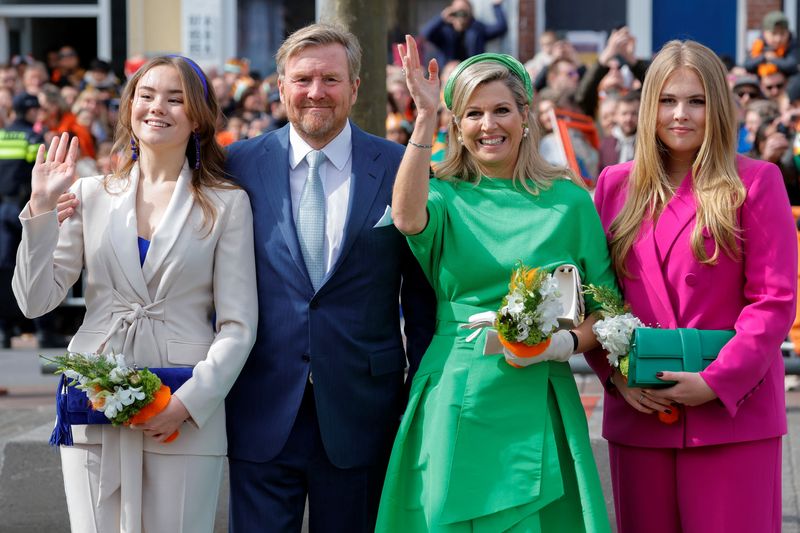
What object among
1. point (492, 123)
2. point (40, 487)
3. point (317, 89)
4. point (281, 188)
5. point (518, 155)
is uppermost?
point (317, 89)

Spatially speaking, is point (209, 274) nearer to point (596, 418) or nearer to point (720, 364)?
point (720, 364)

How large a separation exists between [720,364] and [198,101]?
187 cm

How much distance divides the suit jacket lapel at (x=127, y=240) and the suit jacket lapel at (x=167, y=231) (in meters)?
0.03

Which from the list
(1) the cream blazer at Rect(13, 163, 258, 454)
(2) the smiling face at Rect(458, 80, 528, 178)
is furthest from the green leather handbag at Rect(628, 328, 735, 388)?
(1) the cream blazer at Rect(13, 163, 258, 454)

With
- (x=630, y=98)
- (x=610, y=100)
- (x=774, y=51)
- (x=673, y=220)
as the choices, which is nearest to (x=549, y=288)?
(x=673, y=220)

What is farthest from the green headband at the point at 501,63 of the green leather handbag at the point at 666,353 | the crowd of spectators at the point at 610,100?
the crowd of spectators at the point at 610,100

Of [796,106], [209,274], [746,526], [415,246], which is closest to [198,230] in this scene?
[209,274]

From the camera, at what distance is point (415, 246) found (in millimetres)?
4043

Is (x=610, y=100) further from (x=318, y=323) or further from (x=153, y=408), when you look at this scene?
(x=153, y=408)

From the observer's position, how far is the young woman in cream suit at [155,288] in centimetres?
396

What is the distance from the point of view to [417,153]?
3.88 m

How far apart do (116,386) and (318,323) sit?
0.68 m

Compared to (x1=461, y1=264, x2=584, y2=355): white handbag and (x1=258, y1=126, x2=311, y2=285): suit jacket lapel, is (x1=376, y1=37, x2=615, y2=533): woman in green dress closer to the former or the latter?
(x1=461, y1=264, x2=584, y2=355): white handbag

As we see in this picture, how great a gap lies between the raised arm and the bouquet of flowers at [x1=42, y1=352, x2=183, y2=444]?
93cm
